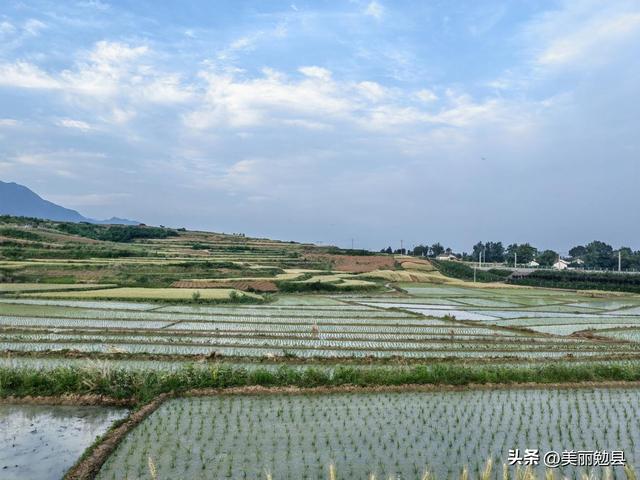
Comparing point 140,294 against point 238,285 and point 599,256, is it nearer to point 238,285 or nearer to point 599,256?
point 238,285

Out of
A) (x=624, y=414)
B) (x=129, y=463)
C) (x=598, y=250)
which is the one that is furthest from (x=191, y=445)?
(x=598, y=250)

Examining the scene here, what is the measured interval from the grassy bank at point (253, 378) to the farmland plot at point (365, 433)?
0.46 m

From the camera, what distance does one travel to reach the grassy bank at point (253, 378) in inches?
316

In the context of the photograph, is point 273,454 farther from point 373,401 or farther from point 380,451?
point 373,401

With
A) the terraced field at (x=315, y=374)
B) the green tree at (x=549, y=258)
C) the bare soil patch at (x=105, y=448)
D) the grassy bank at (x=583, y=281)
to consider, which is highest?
the green tree at (x=549, y=258)

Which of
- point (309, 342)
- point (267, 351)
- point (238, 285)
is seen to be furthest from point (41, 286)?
point (267, 351)

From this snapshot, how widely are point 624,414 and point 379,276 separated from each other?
99.9 feet

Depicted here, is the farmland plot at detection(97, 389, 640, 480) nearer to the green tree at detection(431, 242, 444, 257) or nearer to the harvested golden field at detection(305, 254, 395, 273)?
the harvested golden field at detection(305, 254, 395, 273)

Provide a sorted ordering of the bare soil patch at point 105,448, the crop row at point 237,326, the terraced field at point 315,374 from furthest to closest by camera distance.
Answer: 1. the crop row at point 237,326
2. the terraced field at point 315,374
3. the bare soil patch at point 105,448

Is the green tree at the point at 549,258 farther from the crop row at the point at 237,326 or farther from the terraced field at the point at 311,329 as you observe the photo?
the crop row at the point at 237,326

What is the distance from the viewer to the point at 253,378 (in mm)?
8688

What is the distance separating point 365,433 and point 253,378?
2.73 m

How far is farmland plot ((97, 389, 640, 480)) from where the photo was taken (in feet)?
18.3

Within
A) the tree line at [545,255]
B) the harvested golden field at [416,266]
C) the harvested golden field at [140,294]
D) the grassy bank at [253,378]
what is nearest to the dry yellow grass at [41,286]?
the harvested golden field at [140,294]
